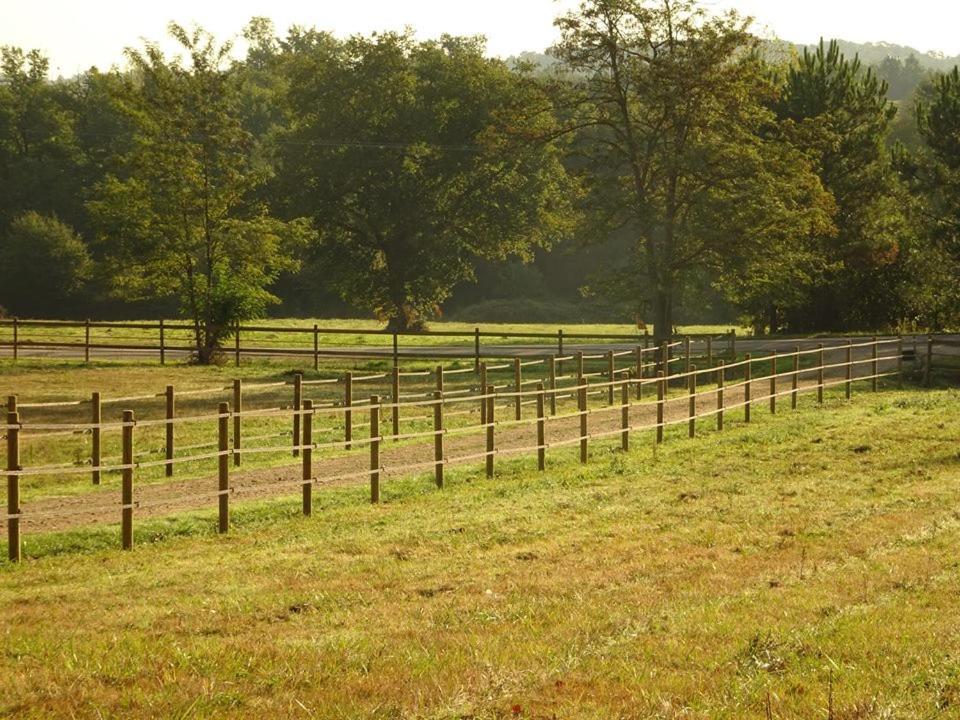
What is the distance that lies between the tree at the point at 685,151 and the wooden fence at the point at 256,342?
2.78 m

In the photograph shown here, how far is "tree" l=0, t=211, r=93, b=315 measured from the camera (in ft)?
242

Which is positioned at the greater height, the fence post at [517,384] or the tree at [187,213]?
the tree at [187,213]

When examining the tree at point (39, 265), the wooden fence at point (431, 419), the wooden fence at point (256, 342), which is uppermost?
the tree at point (39, 265)

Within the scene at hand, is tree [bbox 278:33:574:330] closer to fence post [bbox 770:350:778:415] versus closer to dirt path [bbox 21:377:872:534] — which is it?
fence post [bbox 770:350:778:415]

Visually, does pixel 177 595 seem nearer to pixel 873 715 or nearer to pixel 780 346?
pixel 873 715

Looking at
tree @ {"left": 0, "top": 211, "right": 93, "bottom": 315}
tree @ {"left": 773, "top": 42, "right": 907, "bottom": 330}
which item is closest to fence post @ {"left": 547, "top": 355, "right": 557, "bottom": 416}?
tree @ {"left": 773, "top": 42, "right": 907, "bottom": 330}

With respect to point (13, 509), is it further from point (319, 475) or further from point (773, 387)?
point (773, 387)

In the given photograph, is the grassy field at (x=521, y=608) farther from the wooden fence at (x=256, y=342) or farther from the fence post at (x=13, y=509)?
the wooden fence at (x=256, y=342)

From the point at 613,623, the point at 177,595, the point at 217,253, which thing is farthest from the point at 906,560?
the point at 217,253

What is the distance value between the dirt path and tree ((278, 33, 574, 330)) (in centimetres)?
3562

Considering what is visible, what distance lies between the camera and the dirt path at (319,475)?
15.8 metres

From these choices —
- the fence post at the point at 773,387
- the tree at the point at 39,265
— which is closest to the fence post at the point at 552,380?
the fence post at the point at 773,387

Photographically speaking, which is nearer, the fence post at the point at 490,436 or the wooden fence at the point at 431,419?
the wooden fence at the point at 431,419

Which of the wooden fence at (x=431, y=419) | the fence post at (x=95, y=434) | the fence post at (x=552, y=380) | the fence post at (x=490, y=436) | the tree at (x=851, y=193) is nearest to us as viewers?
the wooden fence at (x=431, y=419)
